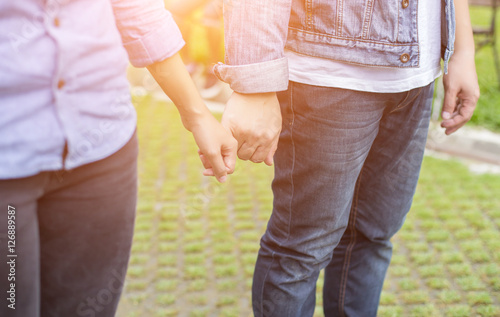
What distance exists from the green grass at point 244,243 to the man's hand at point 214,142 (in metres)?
1.46

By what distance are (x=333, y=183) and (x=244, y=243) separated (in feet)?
6.08

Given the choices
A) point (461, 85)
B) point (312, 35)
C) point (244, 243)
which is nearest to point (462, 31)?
point (461, 85)

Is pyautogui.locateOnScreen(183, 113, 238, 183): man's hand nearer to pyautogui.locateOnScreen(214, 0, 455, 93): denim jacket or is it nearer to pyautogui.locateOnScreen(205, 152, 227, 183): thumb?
pyautogui.locateOnScreen(205, 152, 227, 183): thumb

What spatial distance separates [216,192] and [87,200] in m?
2.87

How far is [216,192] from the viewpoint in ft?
13.1

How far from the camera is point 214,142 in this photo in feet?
4.54

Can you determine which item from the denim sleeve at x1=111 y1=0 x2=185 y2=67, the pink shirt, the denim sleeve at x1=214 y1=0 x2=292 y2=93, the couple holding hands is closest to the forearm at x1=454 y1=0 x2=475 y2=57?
the couple holding hands

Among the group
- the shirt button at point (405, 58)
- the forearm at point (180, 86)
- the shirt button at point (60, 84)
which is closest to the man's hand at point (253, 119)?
the forearm at point (180, 86)

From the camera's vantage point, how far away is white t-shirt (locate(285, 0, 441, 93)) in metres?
1.42

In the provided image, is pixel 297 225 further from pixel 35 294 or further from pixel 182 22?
pixel 182 22

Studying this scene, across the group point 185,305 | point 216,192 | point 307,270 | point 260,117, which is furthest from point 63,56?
point 216,192

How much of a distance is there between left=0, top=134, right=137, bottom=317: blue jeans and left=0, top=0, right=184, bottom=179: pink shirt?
52 millimetres

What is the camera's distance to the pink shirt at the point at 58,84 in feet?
3.03

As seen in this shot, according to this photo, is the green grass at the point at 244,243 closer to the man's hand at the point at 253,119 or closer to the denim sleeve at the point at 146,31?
the man's hand at the point at 253,119
